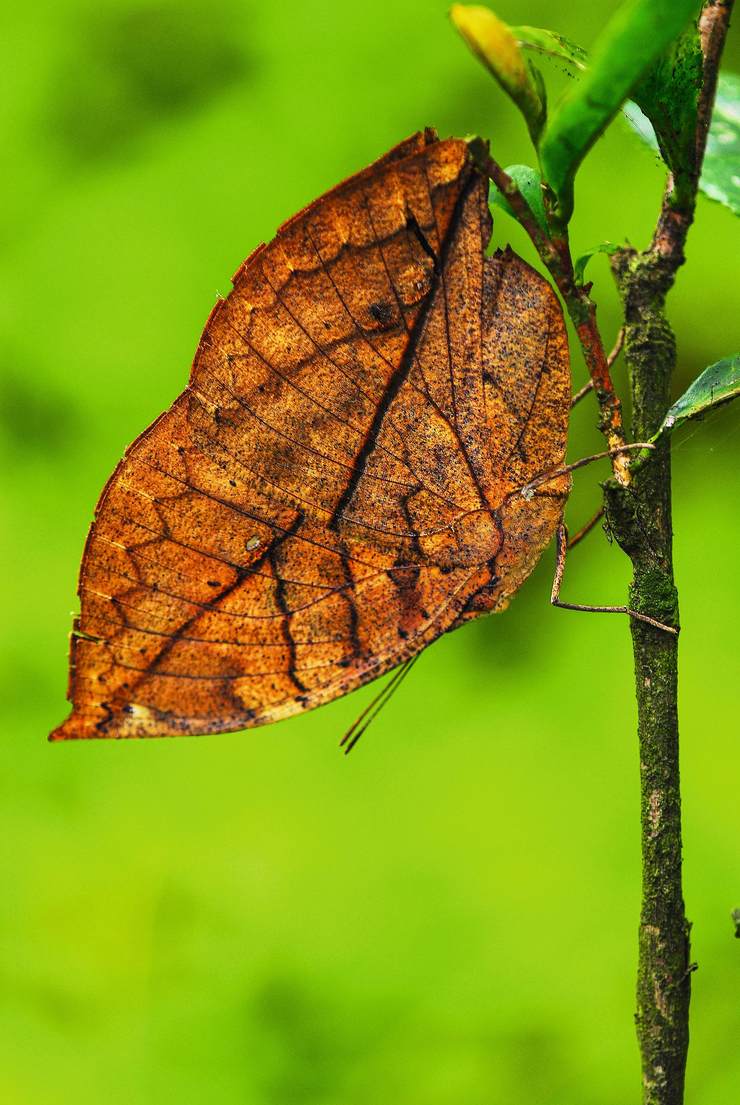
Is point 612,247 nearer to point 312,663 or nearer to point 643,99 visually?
point 643,99

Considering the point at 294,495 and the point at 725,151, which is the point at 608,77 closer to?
the point at 725,151

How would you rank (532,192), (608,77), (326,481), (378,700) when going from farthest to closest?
(378,700) < (326,481) < (532,192) < (608,77)

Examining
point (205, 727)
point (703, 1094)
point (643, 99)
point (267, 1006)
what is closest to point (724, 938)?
point (703, 1094)

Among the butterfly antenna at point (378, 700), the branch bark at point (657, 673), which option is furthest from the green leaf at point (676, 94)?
the butterfly antenna at point (378, 700)

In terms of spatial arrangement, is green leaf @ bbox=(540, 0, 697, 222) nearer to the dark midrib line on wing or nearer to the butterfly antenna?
the dark midrib line on wing

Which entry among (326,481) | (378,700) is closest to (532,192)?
(326,481)
